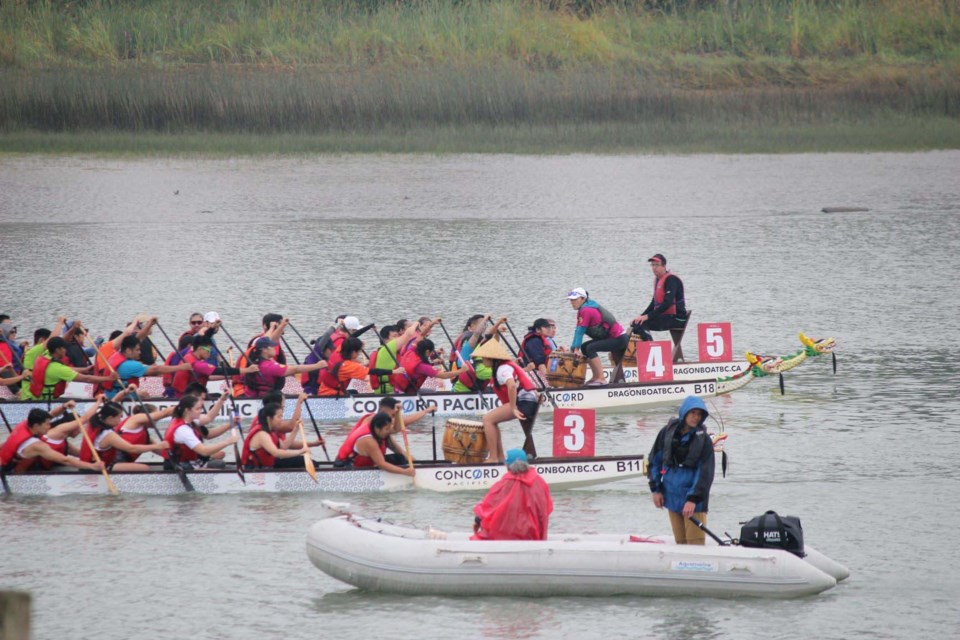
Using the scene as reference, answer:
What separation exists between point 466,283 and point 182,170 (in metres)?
14.5

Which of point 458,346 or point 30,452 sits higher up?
point 458,346

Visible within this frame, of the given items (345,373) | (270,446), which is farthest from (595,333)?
(270,446)

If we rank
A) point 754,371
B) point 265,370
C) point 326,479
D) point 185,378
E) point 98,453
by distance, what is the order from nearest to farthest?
point 326,479 → point 98,453 → point 265,370 → point 185,378 → point 754,371

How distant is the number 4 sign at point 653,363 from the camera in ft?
62.6

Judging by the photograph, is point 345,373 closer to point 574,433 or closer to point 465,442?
point 465,442

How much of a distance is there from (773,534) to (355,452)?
4.81 meters

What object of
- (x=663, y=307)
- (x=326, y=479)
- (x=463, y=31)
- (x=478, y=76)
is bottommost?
(x=326, y=479)

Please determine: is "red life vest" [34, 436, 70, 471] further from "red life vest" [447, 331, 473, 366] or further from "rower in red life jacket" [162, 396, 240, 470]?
"red life vest" [447, 331, 473, 366]

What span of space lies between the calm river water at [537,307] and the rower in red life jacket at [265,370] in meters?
0.87

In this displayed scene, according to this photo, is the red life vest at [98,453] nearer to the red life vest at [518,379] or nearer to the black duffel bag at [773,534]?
the red life vest at [518,379]

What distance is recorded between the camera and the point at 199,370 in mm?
18109

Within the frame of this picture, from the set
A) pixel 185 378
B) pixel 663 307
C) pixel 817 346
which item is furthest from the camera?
pixel 663 307

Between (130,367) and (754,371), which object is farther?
(754,371)

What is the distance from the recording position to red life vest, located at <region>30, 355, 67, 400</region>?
17.8 metres
